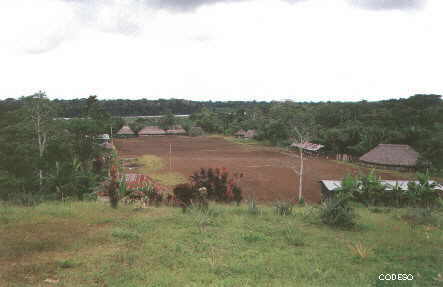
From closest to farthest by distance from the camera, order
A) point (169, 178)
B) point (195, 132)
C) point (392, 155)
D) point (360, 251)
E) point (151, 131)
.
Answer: point (360, 251)
point (169, 178)
point (392, 155)
point (195, 132)
point (151, 131)

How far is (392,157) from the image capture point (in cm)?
2848

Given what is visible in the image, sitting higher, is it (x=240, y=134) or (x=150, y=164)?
(x=240, y=134)

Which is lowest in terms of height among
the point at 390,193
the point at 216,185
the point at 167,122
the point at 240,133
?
the point at 240,133

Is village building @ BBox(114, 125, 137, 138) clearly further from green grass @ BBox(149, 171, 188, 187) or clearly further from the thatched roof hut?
Result: green grass @ BBox(149, 171, 188, 187)

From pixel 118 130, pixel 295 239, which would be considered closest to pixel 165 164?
pixel 295 239

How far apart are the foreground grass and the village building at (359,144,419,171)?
21.3 meters

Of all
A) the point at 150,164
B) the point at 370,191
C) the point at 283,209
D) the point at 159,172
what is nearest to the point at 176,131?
the point at 150,164

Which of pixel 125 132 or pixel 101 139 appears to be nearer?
pixel 101 139

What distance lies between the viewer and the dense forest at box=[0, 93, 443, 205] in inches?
577

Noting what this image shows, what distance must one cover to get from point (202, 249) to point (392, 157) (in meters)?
27.5

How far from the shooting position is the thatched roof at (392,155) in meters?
27.7

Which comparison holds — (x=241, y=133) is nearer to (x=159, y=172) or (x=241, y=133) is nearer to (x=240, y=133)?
(x=240, y=133)

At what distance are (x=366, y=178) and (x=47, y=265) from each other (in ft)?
43.2

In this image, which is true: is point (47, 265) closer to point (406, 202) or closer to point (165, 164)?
point (406, 202)
